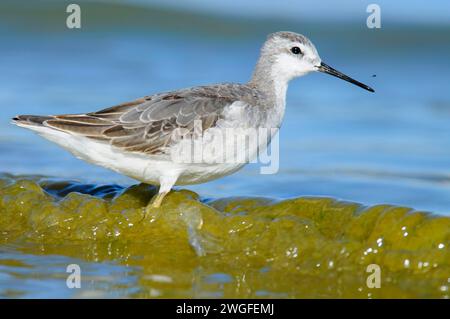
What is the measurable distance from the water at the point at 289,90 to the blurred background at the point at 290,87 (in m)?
0.02

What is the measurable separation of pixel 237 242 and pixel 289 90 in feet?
20.1

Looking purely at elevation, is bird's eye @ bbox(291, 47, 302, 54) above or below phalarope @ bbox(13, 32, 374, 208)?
above

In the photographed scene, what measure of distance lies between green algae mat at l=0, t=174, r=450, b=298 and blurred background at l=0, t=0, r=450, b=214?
4.45ft

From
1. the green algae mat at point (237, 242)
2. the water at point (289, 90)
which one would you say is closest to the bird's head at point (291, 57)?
the water at point (289, 90)

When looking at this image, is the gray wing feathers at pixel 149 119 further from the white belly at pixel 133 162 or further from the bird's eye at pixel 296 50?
the bird's eye at pixel 296 50

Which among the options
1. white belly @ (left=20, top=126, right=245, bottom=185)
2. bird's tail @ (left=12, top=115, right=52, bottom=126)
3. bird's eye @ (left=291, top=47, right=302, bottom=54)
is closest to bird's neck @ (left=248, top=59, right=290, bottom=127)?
bird's eye @ (left=291, top=47, right=302, bottom=54)

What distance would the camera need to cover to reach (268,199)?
9.48 metres

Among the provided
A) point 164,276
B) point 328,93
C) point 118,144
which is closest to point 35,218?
point 118,144

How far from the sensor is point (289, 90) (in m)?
14.3

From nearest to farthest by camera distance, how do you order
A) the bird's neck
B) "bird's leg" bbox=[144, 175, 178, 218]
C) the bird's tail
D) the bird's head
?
the bird's tail → "bird's leg" bbox=[144, 175, 178, 218] → the bird's neck → the bird's head

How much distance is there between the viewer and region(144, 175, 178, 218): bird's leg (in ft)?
29.4

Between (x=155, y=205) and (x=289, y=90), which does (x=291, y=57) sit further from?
(x=289, y=90)

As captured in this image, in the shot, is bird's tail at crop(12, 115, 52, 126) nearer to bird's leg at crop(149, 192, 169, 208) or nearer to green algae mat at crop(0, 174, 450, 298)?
green algae mat at crop(0, 174, 450, 298)

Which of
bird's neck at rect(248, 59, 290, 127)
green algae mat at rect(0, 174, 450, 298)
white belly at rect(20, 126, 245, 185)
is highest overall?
bird's neck at rect(248, 59, 290, 127)
